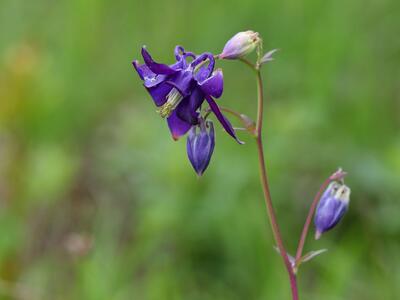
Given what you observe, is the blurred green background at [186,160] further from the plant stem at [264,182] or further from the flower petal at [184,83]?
the flower petal at [184,83]

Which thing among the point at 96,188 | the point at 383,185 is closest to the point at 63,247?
the point at 96,188

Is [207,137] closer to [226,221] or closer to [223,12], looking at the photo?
[226,221]

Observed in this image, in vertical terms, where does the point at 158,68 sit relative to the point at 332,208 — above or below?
above

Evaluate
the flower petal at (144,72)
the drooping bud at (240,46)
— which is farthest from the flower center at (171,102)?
the drooping bud at (240,46)

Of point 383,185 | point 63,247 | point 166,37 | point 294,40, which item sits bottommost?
point 383,185

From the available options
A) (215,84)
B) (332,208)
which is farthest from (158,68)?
(332,208)

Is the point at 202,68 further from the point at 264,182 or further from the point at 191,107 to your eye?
the point at 264,182
